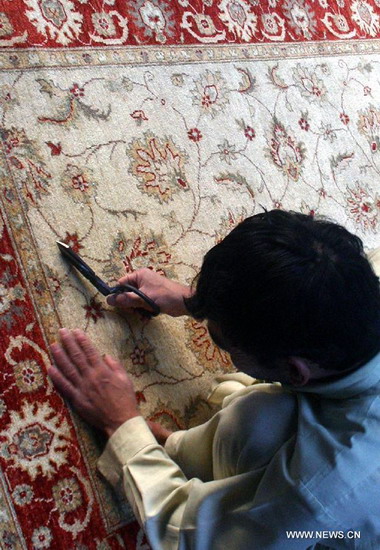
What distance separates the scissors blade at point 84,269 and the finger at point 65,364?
0.14m

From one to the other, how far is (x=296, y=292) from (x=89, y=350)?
0.50 meters

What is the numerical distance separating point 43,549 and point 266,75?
1.28 m

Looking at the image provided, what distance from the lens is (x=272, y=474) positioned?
0.77 metres

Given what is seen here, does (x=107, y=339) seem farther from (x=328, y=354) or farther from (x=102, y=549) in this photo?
(x=328, y=354)

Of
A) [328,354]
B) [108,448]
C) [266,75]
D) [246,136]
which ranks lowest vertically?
[108,448]

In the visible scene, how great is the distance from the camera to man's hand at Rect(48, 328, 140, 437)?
98cm

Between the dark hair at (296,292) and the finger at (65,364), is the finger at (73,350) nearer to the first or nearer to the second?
the finger at (65,364)

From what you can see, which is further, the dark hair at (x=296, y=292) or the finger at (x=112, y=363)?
the finger at (x=112, y=363)

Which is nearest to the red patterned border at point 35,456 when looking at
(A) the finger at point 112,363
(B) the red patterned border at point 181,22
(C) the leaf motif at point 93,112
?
(A) the finger at point 112,363

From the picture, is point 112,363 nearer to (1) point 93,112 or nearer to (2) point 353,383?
(2) point 353,383

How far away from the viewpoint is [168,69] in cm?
136

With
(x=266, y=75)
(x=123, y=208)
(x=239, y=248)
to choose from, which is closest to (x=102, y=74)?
(x=123, y=208)

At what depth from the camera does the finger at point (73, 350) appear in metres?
1.01

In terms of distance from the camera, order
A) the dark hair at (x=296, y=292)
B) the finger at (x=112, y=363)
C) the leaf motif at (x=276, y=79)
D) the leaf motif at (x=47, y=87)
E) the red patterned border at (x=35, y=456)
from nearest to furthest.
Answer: the dark hair at (x=296, y=292) < the red patterned border at (x=35, y=456) < the finger at (x=112, y=363) < the leaf motif at (x=47, y=87) < the leaf motif at (x=276, y=79)
